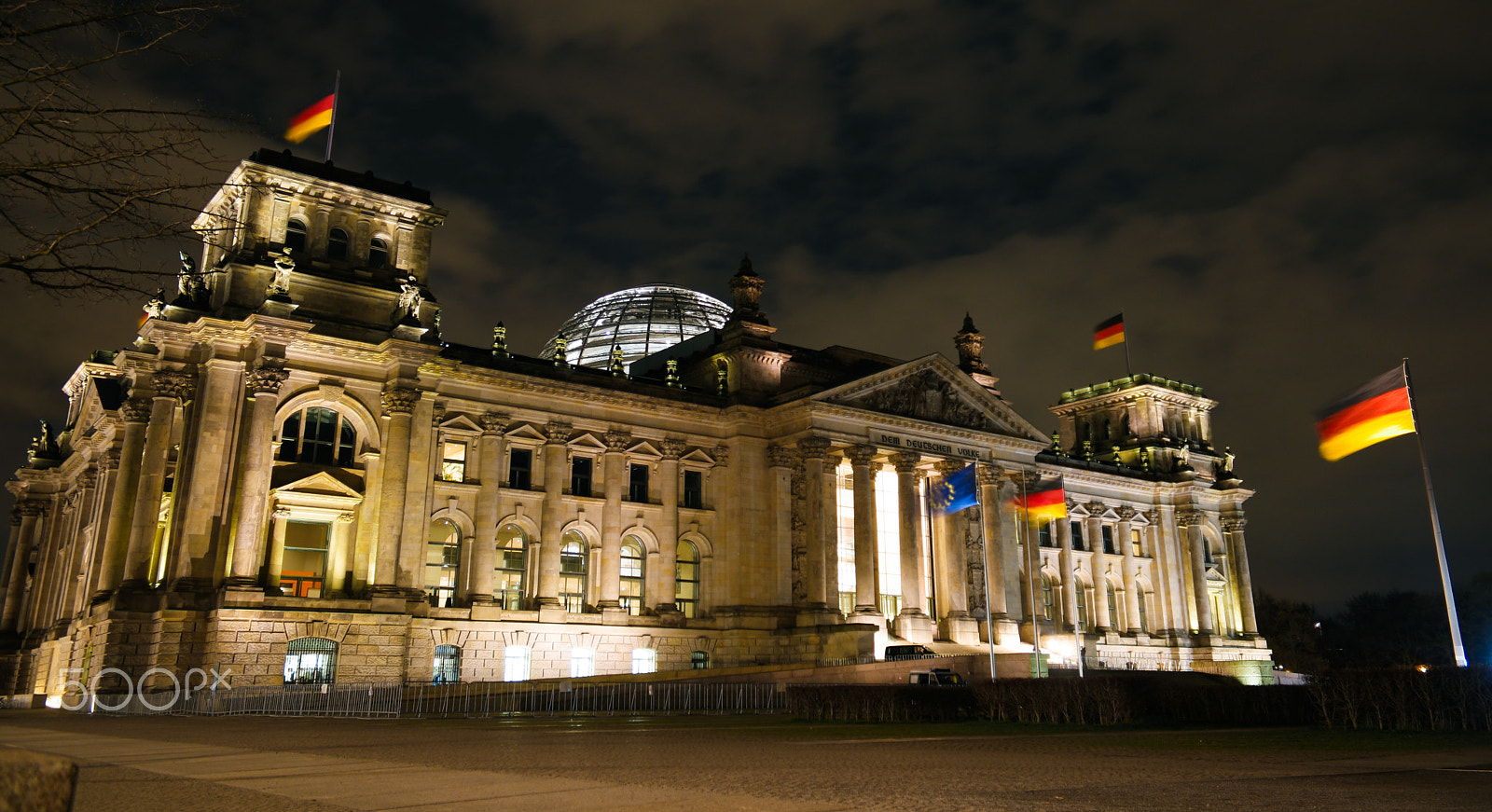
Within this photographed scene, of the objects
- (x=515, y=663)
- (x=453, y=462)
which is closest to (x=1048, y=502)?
(x=515, y=663)

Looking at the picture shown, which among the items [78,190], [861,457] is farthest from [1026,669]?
[78,190]

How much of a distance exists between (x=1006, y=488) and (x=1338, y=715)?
39247 millimetres

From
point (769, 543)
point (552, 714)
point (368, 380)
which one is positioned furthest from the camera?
point (769, 543)

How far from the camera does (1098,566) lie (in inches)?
3041

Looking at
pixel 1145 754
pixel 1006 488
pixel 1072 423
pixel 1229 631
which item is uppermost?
pixel 1072 423

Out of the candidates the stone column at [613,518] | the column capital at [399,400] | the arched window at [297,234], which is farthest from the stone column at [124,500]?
the stone column at [613,518]

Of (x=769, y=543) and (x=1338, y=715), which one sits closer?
(x=1338, y=715)

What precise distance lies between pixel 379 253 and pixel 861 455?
88.2 feet

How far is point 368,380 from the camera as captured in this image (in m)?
47.8

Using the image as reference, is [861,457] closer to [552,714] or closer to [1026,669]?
[1026,669]

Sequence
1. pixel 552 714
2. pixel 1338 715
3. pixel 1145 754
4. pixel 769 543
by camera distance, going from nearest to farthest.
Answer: pixel 1145 754
pixel 1338 715
pixel 552 714
pixel 769 543

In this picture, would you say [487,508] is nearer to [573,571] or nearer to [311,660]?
[573,571]

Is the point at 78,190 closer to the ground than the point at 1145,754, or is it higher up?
higher up

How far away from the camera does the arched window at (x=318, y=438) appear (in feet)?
152
